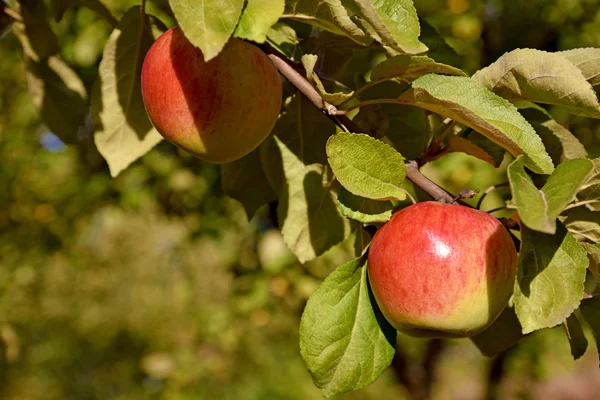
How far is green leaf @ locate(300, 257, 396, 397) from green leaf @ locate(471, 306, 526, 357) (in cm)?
24

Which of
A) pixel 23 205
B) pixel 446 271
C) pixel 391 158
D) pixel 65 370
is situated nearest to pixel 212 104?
pixel 391 158

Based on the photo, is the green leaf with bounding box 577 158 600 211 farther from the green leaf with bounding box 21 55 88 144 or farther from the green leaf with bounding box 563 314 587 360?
the green leaf with bounding box 21 55 88 144

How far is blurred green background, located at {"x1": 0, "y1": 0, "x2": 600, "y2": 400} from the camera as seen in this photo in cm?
223

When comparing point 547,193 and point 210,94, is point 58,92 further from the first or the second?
point 547,193

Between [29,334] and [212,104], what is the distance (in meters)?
5.00

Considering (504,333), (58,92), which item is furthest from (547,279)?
(58,92)

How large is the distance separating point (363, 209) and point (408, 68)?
17 centimetres

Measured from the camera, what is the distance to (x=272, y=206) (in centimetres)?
142

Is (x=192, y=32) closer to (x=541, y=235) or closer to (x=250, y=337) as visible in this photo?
(x=541, y=235)

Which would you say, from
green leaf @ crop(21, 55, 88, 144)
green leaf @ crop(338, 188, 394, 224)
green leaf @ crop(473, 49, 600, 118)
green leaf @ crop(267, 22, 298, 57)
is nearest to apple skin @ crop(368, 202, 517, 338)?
green leaf @ crop(338, 188, 394, 224)

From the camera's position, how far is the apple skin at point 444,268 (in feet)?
2.20

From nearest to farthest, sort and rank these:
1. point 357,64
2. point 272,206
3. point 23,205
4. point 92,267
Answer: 1. point 357,64
2. point 272,206
3. point 23,205
4. point 92,267

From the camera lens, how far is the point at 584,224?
0.73 metres

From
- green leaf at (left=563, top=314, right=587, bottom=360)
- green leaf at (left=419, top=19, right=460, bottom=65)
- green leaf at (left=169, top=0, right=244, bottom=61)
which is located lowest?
green leaf at (left=563, top=314, right=587, bottom=360)
